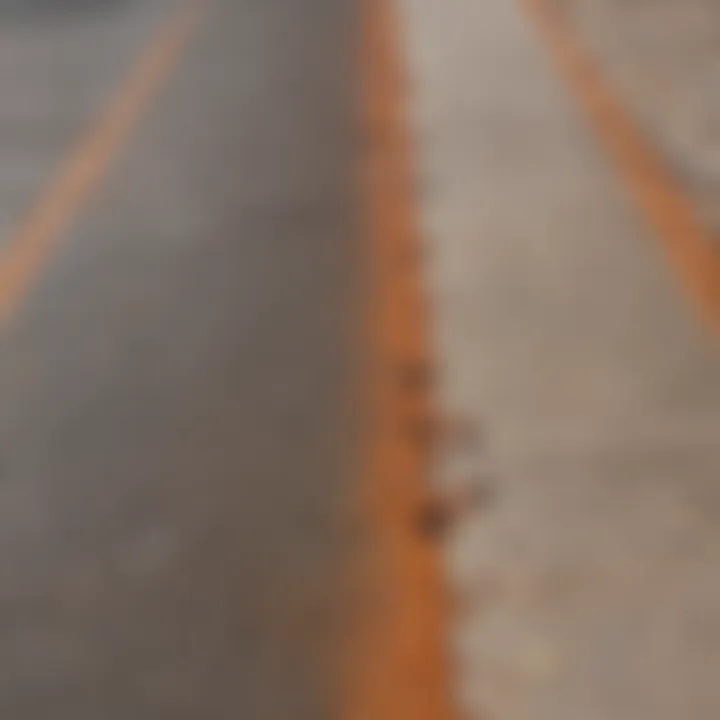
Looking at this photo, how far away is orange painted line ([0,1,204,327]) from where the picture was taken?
19.8ft

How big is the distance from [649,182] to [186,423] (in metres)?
2.64

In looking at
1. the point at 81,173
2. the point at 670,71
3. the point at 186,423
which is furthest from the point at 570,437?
the point at 670,71

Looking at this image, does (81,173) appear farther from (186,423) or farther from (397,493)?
(397,493)

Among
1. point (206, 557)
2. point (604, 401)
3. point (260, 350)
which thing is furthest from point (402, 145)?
point (206, 557)

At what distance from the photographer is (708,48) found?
844 cm

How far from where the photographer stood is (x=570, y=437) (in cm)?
442

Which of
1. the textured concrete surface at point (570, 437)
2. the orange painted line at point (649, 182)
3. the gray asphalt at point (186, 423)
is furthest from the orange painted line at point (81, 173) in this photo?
the orange painted line at point (649, 182)

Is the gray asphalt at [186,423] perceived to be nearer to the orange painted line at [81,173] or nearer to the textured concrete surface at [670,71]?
the orange painted line at [81,173]

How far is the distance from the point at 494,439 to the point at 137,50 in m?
6.23

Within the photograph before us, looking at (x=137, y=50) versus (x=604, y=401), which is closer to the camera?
(x=604, y=401)

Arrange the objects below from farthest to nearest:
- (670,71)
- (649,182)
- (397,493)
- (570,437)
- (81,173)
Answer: (670,71) < (81,173) < (649,182) < (570,437) < (397,493)

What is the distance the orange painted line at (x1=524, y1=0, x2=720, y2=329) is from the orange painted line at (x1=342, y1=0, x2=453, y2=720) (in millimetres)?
999

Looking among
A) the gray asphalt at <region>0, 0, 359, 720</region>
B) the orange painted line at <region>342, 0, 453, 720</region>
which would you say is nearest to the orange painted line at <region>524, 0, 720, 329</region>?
the orange painted line at <region>342, 0, 453, 720</region>

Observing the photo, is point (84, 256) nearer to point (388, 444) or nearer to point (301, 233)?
point (301, 233)
